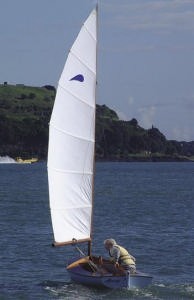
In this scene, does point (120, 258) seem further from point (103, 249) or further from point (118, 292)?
point (103, 249)

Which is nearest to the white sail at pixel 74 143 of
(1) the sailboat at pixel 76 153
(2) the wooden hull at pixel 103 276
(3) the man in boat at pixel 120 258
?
(1) the sailboat at pixel 76 153

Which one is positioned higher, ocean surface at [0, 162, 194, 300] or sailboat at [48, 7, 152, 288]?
sailboat at [48, 7, 152, 288]

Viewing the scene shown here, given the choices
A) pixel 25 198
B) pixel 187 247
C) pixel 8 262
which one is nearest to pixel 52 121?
pixel 8 262

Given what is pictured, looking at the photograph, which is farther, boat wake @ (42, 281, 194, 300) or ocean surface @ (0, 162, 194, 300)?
ocean surface @ (0, 162, 194, 300)

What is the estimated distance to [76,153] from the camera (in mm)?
31016

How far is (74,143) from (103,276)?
165 inches

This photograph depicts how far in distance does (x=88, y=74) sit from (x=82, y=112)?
3.85ft

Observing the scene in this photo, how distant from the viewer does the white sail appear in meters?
30.4

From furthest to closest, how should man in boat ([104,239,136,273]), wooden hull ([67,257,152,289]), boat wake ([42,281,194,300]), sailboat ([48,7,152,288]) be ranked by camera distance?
sailboat ([48,7,152,288]) < man in boat ([104,239,136,273]) < wooden hull ([67,257,152,289]) < boat wake ([42,281,194,300])

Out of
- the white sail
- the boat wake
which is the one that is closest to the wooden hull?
the boat wake

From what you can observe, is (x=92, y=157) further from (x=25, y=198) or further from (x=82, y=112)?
(x=25, y=198)

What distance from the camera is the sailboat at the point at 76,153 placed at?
30.3 m

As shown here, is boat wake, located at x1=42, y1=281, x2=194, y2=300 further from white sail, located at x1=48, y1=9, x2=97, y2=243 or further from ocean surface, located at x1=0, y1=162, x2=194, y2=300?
white sail, located at x1=48, y1=9, x2=97, y2=243

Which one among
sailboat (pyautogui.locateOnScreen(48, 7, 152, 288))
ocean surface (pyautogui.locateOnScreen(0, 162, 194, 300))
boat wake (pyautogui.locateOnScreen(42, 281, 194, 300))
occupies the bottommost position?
boat wake (pyautogui.locateOnScreen(42, 281, 194, 300))
